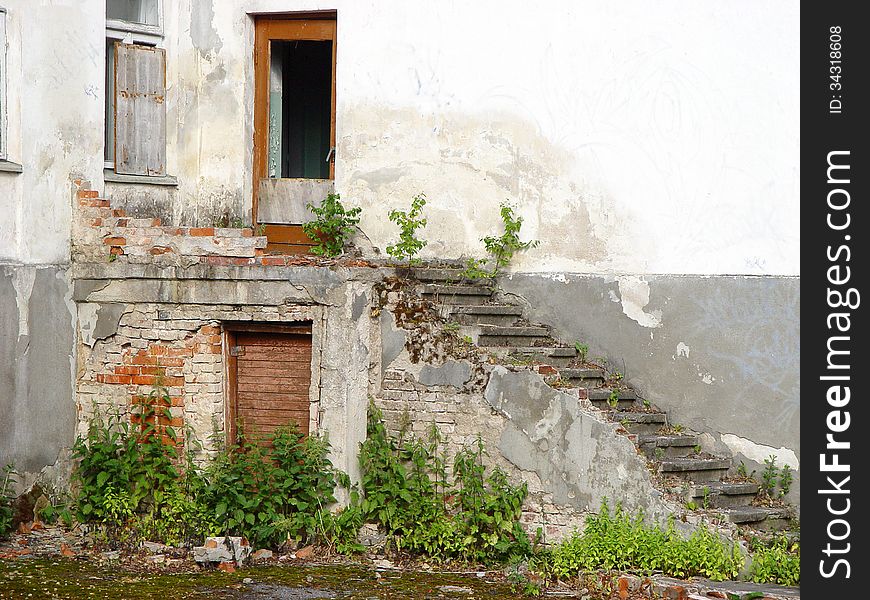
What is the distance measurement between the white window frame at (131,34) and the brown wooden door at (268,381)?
2.33 metres

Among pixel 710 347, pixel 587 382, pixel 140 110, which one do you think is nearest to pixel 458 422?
pixel 587 382

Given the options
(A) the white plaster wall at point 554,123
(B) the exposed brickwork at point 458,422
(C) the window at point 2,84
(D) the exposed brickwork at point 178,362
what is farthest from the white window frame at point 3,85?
(B) the exposed brickwork at point 458,422

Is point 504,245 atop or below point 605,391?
atop

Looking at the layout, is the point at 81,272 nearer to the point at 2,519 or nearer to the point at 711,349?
the point at 2,519

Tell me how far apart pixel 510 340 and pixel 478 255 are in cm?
111

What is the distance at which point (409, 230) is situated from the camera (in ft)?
38.0

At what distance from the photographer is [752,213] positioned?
10734mm

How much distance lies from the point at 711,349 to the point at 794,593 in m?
2.68

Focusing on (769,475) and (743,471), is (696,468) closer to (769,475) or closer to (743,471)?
(743,471)

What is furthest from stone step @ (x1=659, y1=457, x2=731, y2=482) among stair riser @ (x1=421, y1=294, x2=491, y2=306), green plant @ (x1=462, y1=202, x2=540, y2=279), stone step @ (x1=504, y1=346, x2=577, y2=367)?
green plant @ (x1=462, y1=202, x2=540, y2=279)

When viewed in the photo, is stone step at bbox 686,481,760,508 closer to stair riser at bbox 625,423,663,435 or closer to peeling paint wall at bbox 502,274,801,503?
peeling paint wall at bbox 502,274,801,503

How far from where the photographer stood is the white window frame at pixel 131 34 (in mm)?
11672

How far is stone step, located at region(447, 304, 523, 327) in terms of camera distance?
35.4 feet

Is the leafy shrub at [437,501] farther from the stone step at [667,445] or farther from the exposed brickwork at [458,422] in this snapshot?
the stone step at [667,445]
